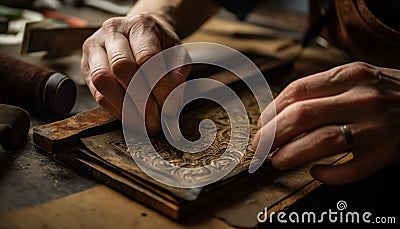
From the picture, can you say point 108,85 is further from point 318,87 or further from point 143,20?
point 318,87

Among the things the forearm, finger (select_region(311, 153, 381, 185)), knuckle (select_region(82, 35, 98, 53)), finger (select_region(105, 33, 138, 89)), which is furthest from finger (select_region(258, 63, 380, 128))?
the forearm

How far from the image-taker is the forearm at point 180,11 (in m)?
1.32

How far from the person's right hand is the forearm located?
8.5 inches

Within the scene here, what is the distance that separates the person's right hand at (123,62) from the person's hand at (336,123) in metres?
0.19

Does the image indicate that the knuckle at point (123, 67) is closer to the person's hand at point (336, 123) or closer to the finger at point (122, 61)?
the finger at point (122, 61)

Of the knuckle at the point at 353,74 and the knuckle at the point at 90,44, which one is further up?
the knuckle at the point at 353,74

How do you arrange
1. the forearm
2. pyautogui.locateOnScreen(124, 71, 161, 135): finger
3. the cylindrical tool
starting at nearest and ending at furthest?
pyautogui.locateOnScreen(124, 71, 161, 135): finger → the cylindrical tool → the forearm

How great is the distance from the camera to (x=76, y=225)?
754mm

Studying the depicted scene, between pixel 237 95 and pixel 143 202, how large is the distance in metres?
0.43

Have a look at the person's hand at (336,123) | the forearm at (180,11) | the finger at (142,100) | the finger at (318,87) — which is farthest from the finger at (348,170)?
the forearm at (180,11)

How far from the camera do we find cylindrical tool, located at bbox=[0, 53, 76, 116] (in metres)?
1.04

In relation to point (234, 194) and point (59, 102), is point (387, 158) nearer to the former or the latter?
point (234, 194)

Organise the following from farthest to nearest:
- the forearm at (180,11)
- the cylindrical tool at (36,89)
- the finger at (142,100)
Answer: the forearm at (180,11), the cylindrical tool at (36,89), the finger at (142,100)

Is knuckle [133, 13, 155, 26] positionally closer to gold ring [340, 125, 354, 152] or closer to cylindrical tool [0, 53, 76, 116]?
cylindrical tool [0, 53, 76, 116]
